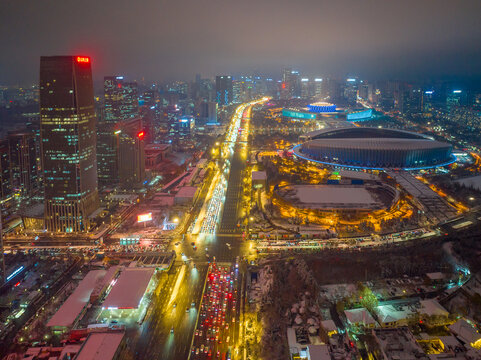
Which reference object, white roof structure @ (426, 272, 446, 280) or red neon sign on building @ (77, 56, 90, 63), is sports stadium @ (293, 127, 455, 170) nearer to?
white roof structure @ (426, 272, 446, 280)

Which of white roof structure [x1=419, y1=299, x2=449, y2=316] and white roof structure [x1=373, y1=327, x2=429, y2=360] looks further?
white roof structure [x1=419, y1=299, x2=449, y2=316]

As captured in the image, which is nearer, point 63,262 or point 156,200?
point 63,262

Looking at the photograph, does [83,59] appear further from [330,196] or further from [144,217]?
[330,196]

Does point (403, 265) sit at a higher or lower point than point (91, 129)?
lower

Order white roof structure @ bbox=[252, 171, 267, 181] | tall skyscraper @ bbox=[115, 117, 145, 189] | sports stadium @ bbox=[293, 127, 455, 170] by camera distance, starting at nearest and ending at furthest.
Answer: white roof structure @ bbox=[252, 171, 267, 181]
tall skyscraper @ bbox=[115, 117, 145, 189]
sports stadium @ bbox=[293, 127, 455, 170]

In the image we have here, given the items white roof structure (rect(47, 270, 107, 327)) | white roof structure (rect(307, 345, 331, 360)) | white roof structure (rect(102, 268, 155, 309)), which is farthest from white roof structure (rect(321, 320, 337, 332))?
white roof structure (rect(47, 270, 107, 327))

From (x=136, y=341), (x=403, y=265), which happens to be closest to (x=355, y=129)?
(x=403, y=265)

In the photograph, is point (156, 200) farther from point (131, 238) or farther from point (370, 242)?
point (370, 242)
